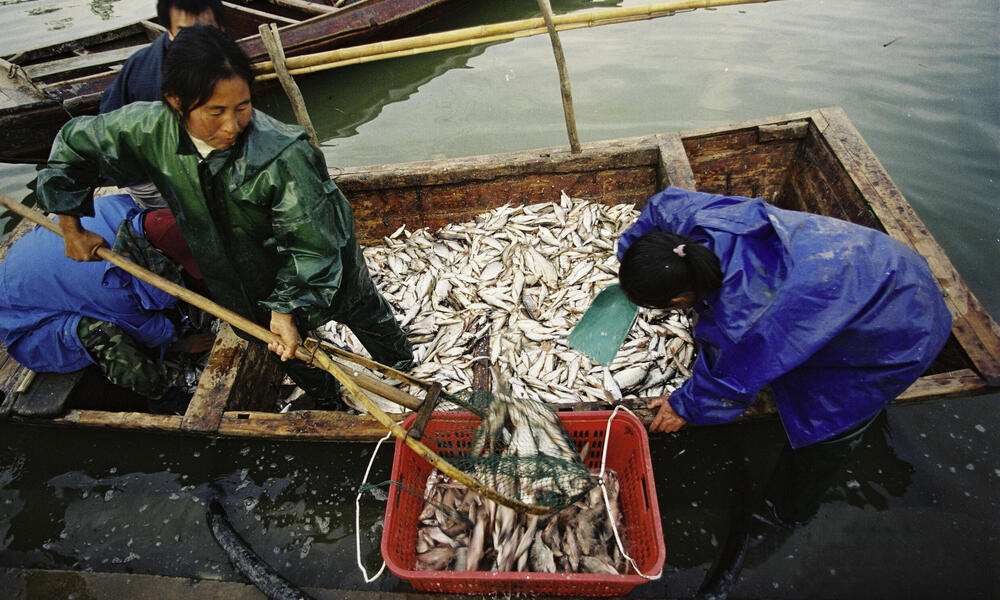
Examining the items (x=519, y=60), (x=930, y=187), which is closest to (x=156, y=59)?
(x=519, y=60)

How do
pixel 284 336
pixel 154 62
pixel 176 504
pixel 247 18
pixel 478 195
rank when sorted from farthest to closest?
pixel 247 18, pixel 478 195, pixel 176 504, pixel 154 62, pixel 284 336

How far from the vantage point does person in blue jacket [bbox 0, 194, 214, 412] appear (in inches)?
111

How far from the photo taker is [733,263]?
1.85 m

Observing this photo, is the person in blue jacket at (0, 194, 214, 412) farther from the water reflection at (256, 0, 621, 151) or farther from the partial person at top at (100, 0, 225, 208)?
the water reflection at (256, 0, 621, 151)

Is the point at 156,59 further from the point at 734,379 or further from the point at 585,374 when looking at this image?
the point at 734,379

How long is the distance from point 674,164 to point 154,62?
348 cm

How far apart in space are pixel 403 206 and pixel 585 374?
7.01 feet

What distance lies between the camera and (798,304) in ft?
5.76

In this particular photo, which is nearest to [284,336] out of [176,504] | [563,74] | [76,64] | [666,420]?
[666,420]

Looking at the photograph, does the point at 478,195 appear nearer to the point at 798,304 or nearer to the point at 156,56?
the point at 156,56

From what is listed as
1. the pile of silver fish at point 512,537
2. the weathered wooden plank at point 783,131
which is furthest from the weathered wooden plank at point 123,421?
the weathered wooden plank at point 783,131

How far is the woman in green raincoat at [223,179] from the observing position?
1.78m

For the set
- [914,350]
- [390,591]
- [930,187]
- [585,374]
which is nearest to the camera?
[914,350]

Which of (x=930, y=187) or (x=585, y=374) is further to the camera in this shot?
(x=930, y=187)
